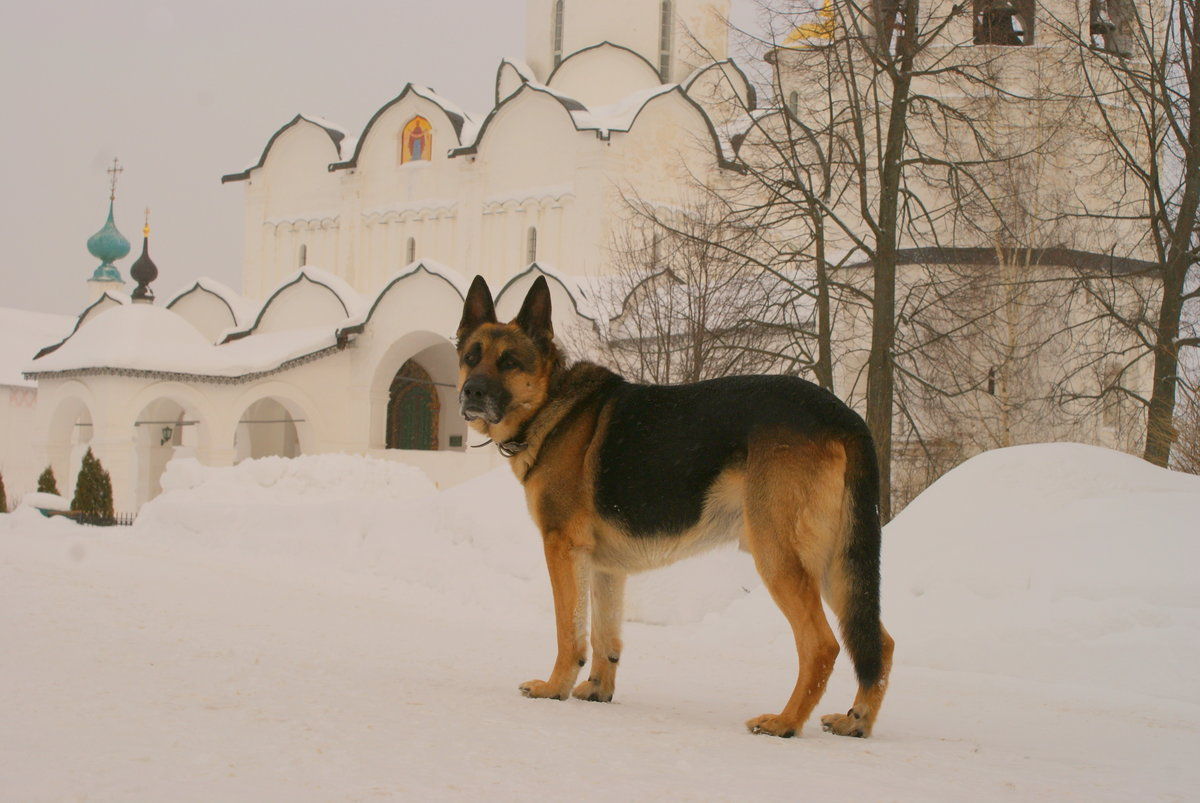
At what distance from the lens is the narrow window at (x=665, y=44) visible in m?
33.2

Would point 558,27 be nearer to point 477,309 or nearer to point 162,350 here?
point 162,350

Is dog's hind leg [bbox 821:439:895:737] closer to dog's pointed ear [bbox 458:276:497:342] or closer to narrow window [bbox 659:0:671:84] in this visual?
dog's pointed ear [bbox 458:276:497:342]

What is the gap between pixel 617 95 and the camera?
105 ft

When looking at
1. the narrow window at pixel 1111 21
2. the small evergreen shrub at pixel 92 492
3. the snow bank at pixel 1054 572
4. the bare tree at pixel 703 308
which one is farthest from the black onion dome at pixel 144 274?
the snow bank at pixel 1054 572

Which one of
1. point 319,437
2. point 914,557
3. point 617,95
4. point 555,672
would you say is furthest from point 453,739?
point 617,95

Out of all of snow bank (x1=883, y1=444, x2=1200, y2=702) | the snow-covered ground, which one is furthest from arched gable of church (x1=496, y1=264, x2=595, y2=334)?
snow bank (x1=883, y1=444, x2=1200, y2=702)

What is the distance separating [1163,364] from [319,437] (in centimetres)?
2020

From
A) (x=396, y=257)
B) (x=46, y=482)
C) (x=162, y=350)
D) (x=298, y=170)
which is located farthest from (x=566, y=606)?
(x=298, y=170)

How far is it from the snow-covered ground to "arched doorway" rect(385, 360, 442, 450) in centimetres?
2006

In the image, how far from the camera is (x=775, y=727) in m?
3.98

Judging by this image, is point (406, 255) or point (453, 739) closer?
point (453, 739)

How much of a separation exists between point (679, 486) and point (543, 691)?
929mm

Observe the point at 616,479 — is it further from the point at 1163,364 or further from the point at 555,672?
the point at 1163,364

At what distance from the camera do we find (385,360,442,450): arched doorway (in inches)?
1272
